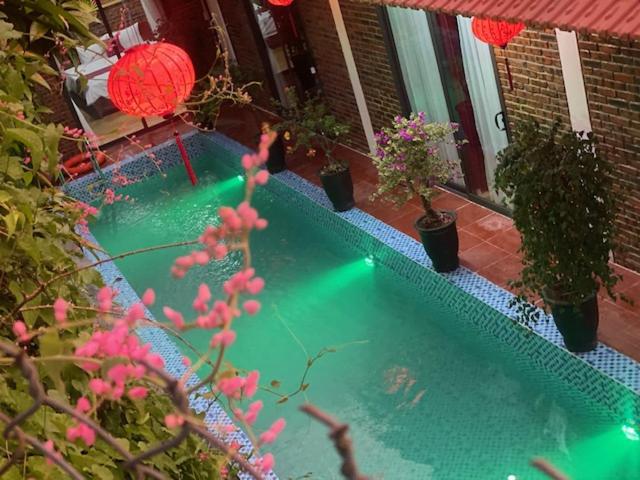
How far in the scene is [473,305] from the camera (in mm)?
7000

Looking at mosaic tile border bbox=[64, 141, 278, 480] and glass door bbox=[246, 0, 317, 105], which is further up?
glass door bbox=[246, 0, 317, 105]

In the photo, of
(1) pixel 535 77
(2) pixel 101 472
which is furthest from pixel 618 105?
(2) pixel 101 472

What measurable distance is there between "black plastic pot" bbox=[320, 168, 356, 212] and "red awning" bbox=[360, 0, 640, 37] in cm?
368

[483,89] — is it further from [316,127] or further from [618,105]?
[316,127]

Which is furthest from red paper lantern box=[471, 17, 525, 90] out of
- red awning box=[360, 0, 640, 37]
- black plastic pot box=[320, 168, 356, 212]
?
black plastic pot box=[320, 168, 356, 212]

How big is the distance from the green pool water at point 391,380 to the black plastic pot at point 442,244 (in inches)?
16.0

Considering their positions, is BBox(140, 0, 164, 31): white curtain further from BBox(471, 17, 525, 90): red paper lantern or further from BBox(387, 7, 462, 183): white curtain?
BBox(471, 17, 525, 90): red paper lantern

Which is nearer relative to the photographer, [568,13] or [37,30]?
[37,30]

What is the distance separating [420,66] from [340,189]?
152 cm

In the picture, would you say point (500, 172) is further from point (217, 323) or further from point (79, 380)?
point (217, 323)

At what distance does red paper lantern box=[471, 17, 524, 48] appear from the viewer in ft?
19.0

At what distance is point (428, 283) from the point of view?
767 cm

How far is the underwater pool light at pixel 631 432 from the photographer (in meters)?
5.41

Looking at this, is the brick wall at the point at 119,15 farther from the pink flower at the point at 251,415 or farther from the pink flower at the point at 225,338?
the pink flower at the point at 225,338
